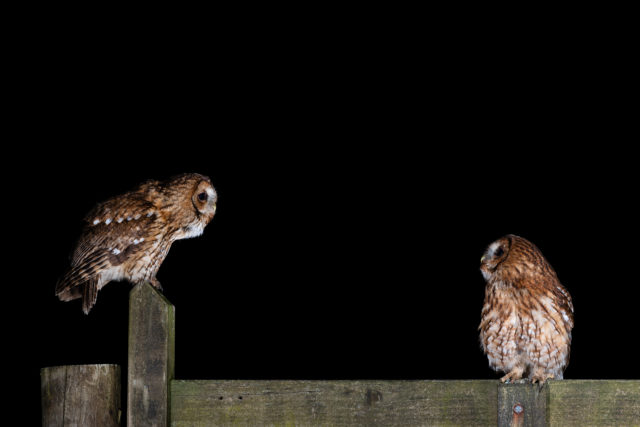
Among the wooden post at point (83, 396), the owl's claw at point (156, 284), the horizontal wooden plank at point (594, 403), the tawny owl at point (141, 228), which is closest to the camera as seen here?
the horizontal wooden plank at point (594, 403)

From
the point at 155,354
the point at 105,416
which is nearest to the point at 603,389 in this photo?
the point at 155,354

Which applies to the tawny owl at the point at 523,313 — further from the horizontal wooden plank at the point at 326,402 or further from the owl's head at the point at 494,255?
the horizontal wooden plank at the point at 326,402

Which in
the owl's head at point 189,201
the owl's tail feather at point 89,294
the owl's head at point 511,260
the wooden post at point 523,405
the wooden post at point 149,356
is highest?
the owl's head at point 189,201

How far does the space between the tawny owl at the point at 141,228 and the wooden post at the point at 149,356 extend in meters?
0.69

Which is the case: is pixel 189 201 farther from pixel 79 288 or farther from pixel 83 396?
pixel 83 396

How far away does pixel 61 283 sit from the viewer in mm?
2680

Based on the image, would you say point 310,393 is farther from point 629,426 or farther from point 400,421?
point 629,426

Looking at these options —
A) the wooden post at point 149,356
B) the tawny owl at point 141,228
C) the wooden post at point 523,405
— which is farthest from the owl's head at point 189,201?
the wooden post at point 523,405

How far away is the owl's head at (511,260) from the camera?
271 cm

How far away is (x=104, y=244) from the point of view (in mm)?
2758

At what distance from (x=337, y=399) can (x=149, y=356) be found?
1.70 ft

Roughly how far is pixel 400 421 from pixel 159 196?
4.35 feet

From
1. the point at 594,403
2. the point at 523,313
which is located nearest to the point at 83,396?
the point at 594,403

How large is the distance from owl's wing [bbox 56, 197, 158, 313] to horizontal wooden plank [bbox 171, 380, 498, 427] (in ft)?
2.65
